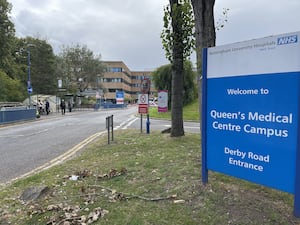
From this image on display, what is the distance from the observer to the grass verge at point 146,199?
364cm

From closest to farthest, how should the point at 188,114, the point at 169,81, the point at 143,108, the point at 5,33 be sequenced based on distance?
the point at 143,108 → the point at 188,114 → the point at 169,81 → the point at 5,33

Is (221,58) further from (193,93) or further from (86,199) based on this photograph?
(193,93)

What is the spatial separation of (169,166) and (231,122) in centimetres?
200

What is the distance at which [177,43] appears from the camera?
9180mm

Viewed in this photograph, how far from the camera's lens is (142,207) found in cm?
399

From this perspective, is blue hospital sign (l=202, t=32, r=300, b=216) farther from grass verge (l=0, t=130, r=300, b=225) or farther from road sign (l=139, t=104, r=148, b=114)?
road sign (l=139, t=104, r=148, b=114)

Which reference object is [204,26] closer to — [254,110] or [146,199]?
[254,110]

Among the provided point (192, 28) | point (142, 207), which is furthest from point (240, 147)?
point (192, 28)

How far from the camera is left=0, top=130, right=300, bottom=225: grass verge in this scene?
364 centimetres

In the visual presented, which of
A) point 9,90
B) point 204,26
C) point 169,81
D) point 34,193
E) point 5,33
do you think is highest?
point 5,33

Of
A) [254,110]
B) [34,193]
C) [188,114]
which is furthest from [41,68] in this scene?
Result: [254,110]

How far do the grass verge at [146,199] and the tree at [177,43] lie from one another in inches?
141

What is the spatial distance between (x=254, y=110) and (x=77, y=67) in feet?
199

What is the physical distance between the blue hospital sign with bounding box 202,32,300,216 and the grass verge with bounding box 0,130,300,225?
1.27ft
